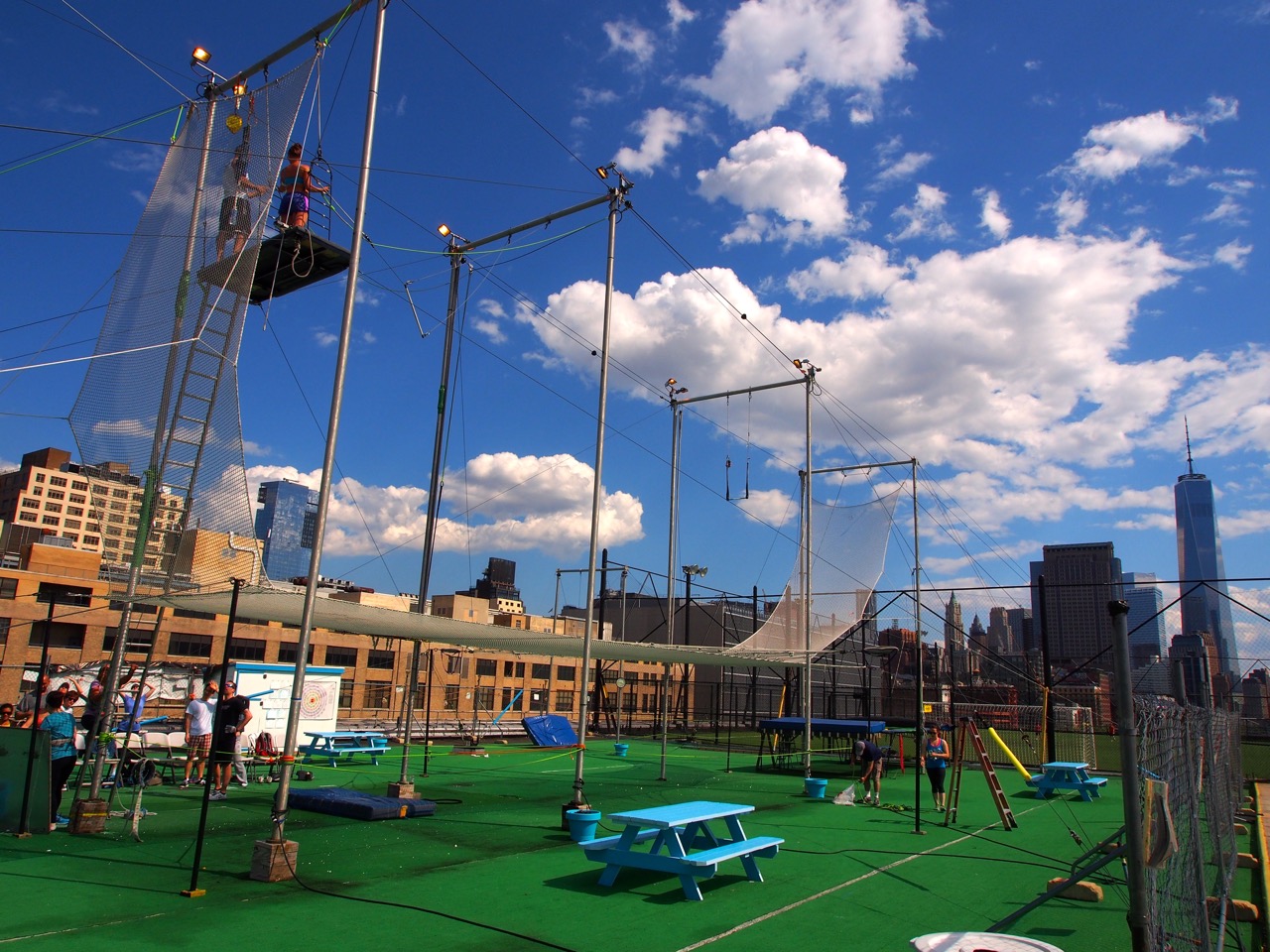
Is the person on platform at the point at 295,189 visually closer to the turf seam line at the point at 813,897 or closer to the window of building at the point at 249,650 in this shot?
the turf seam line at the point at 813,897

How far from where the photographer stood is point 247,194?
1046cm

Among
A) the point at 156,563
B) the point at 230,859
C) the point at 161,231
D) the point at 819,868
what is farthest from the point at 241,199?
the point at 819,868

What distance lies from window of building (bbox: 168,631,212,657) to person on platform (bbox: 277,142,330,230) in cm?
4485

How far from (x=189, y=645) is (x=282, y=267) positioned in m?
45.2

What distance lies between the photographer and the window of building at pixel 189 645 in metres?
49.0

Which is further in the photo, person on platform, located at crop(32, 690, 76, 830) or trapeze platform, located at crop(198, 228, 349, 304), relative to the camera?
trapeze platform, located at crop(198, 228, 349, 304)

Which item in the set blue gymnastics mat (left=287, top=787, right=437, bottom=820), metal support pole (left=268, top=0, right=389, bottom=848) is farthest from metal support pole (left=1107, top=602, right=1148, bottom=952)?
blue gymnastics mat (left=287, top=787, right=437, bottom=820)

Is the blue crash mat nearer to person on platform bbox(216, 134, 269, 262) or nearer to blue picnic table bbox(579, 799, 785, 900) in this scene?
blue picnic table bbox(579, 799, 785, 900)

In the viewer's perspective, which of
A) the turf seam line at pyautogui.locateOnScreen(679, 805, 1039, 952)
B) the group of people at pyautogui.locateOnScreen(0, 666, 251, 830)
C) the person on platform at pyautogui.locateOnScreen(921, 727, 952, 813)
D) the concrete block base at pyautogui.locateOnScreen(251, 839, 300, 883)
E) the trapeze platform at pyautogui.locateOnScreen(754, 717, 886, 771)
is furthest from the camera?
the trapeze platform at pyautogui.locateOnScreen(754, 717, 886, 771)

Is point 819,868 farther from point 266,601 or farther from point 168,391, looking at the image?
point 168,391

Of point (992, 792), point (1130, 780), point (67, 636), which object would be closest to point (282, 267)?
point (1130, 780)

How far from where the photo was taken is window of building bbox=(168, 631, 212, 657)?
161 ft

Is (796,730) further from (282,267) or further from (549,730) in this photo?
(282,267)

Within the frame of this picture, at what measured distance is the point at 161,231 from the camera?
10.5m
